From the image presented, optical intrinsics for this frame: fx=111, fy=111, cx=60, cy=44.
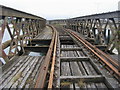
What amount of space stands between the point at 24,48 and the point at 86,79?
436 centimetres

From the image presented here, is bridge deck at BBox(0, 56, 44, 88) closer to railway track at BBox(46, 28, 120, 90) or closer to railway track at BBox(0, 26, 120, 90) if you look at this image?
railway track at BBox(0, 26, 120, 90)

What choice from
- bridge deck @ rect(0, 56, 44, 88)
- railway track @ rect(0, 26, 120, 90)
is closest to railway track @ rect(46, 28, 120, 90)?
railway track @ rect(0, 26, 120, 90)

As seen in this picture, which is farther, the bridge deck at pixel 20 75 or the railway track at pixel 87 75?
the bridge deck at pixel 20 75

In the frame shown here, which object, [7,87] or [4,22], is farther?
[4,22]

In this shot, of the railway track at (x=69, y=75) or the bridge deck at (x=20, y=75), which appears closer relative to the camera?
the railway track at (x=69, y=75)

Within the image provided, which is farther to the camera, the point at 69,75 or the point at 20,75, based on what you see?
the point at 20,75

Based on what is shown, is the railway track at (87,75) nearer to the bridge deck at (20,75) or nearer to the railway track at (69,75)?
the railway track at (69,75)

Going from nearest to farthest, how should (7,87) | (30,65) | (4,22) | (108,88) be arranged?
(108,88), (7,87), (4,22), (30,65)

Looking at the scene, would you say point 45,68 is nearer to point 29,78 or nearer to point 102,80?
point 29,78

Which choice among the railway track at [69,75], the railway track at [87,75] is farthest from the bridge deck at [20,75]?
the railway track at [87,75]

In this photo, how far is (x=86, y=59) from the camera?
4270 millimetres

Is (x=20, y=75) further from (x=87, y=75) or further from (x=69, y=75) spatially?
(x=87, y=75)

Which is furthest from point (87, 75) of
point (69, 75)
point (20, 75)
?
point (20, 75)

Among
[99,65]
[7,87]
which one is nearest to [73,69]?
[99,65]
